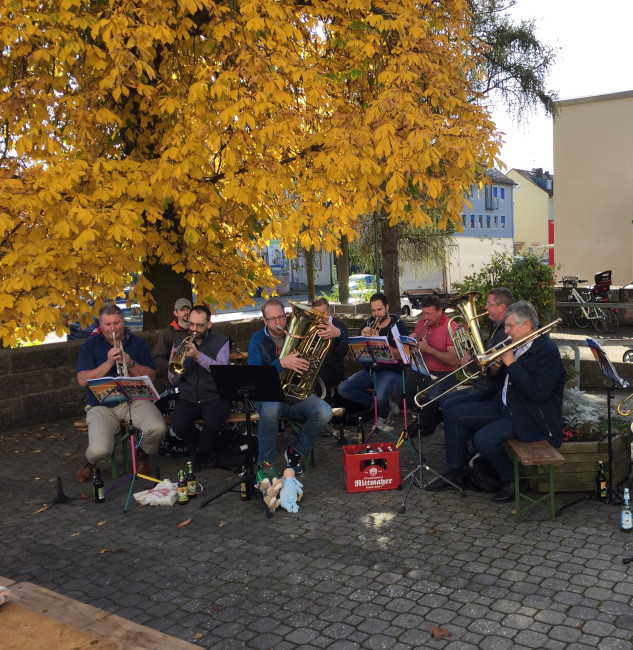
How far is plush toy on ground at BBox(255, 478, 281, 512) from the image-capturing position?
5887 millimetres

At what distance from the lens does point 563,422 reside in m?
6.04

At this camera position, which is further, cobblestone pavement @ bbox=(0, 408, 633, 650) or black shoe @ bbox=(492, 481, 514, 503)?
black shoe @ bbox=(492, 481, 514, 503)

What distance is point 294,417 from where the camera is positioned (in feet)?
22.4

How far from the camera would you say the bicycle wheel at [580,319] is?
59.6ft

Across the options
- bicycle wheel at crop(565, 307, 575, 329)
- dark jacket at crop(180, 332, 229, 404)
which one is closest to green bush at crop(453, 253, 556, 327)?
dark jacket at crop(180, 332, 229, 404)

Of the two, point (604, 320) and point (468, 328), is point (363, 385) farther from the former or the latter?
point (604, 320)

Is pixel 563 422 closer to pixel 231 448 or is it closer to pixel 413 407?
pixel 413 407

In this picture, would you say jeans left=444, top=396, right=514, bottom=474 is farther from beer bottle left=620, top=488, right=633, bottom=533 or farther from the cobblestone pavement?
beer bottle left=620, top=488, right=633, bottom=533

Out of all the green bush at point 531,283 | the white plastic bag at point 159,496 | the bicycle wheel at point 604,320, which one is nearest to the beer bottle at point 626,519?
the white plastic bag at point 159,496

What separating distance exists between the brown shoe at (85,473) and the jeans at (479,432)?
3.25 m

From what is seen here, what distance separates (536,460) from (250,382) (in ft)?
7.40

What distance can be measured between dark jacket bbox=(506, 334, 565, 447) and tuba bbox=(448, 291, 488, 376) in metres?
0.81

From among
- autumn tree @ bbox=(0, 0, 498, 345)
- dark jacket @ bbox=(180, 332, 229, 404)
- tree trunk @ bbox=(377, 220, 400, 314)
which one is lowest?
dark jacket @ bbox=(180, 332, 229, 404)

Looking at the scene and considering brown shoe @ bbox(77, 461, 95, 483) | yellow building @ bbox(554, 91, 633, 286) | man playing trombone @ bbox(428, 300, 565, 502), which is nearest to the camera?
man playing trombone @ bbox(428, 300, 565, 502)
